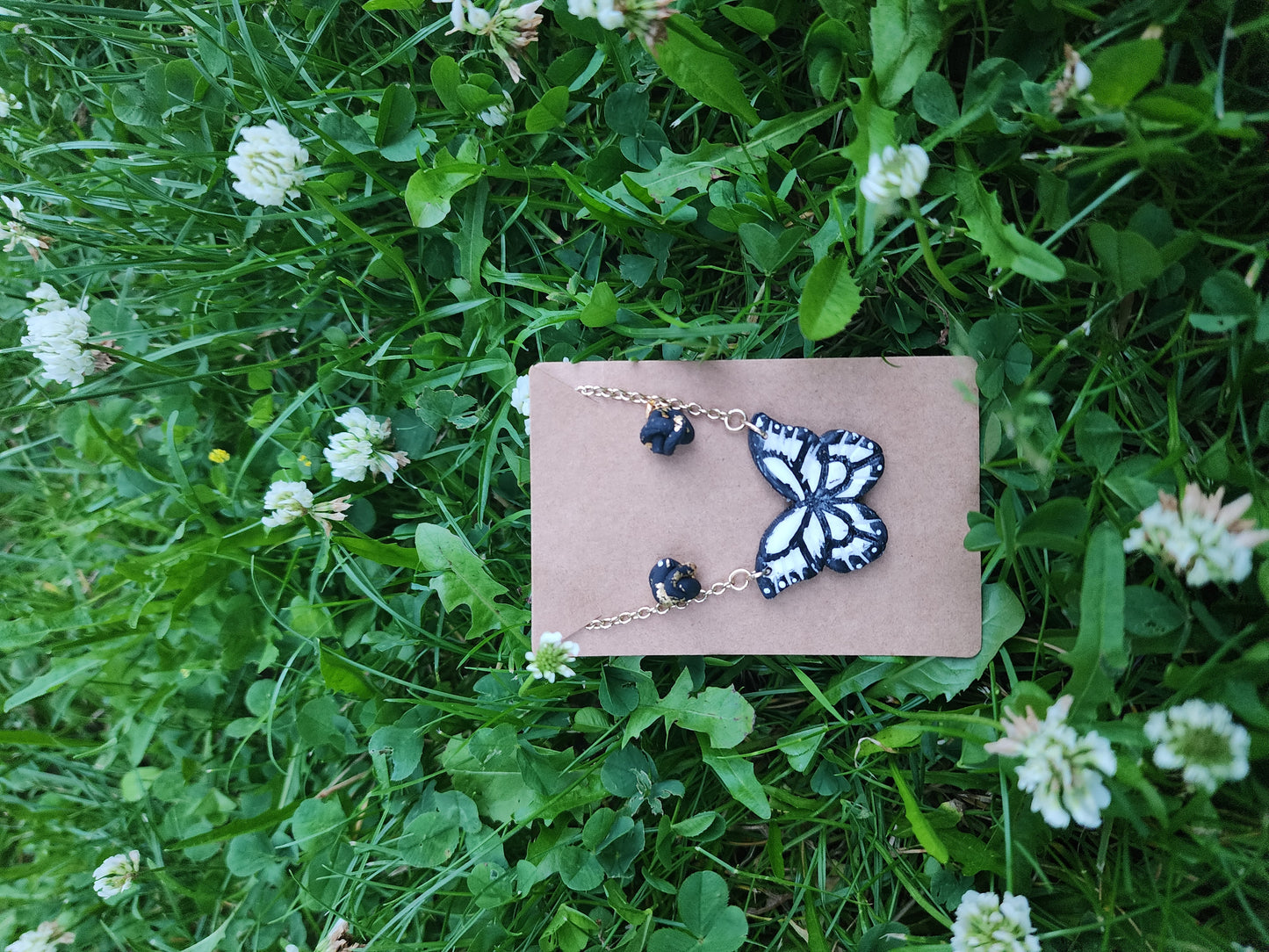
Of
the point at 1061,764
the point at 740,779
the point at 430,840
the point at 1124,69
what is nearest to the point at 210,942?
the point at 430,840

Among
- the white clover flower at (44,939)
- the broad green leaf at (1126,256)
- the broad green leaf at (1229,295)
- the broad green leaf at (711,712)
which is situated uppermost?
the broad green leaf at (1126,256)

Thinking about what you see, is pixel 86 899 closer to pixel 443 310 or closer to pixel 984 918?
pixel 443 310

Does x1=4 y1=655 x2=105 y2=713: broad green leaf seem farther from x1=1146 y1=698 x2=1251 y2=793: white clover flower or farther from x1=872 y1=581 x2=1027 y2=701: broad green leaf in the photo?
x1=1146 y1=698 x2=1251 y2=793: white clover flower

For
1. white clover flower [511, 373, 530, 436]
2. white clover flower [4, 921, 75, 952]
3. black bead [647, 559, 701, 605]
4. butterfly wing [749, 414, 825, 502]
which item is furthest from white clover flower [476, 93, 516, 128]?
white clover flower [4, 921, 75, 952]

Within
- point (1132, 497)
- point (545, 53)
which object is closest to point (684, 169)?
point (545, 53)

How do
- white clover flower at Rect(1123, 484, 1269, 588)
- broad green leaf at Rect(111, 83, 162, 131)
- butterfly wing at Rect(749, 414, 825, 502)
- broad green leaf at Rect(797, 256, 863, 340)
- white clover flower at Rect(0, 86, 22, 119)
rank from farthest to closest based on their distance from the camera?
1. white clover flower at Rect(0, 86, 22, 119)
2. broad green leaf at Rect(111, 83, 162, 131)
3. butterfly wing at Rect(749, 414, 825, 502)
4. broad green leaf at Rect(797, 256, 863, 340)
5. white clover flower at Rect(1123, 484, 1269, 588)

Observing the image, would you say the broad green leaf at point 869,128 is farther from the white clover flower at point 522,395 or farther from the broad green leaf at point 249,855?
the broad green leaf at point 249,855

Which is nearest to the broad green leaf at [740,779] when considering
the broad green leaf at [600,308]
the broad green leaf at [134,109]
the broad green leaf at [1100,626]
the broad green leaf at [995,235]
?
the broad green leaf at [1100,626]
